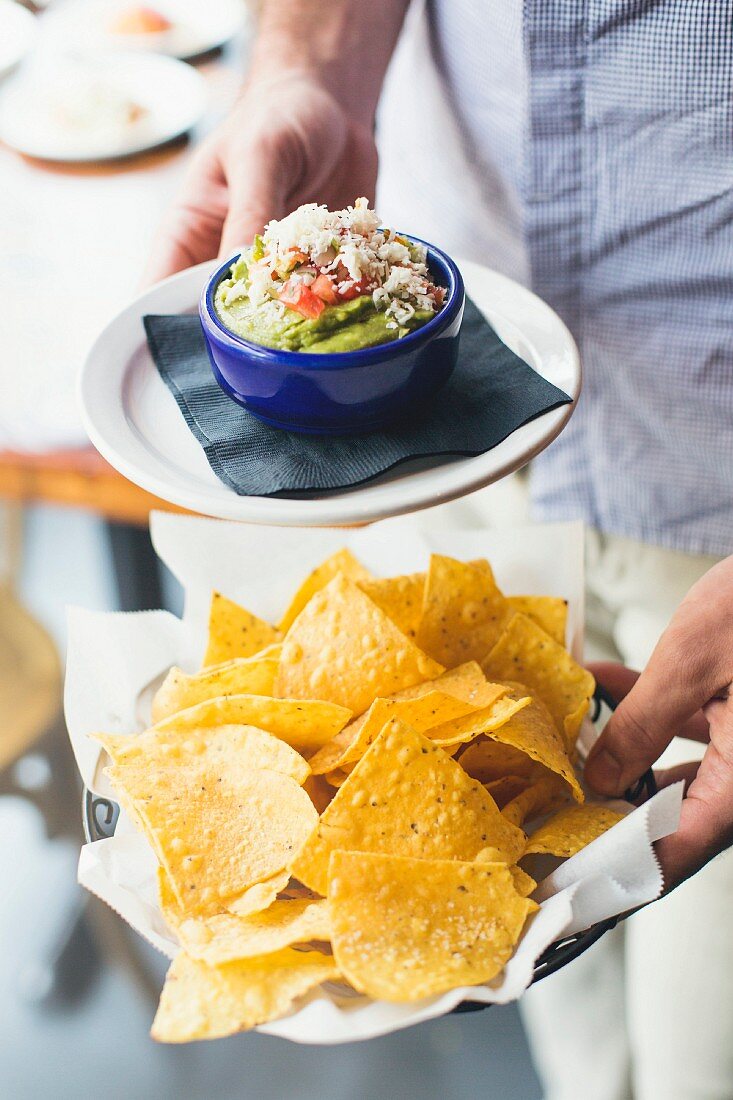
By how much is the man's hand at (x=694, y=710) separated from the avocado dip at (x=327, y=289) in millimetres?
430

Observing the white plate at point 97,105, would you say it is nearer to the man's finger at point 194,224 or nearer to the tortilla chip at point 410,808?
the man's finger at point 194,224

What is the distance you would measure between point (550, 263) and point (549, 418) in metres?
0.53

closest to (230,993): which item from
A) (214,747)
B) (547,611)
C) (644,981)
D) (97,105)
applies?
(214,747)

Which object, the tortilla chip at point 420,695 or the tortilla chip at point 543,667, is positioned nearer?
the tortilla chip at point 420,695

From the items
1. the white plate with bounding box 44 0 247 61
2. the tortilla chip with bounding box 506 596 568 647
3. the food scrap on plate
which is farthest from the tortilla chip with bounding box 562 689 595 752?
the white plate with bounding box 44 0 247 61

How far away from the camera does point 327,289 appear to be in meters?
1.02

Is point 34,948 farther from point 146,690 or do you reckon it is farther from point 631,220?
point 631,220

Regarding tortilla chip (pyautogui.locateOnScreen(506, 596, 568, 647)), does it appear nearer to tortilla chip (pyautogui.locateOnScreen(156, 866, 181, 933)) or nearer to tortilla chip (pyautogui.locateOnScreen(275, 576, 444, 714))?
tortilla chip (pyautogui.locateOnScreen(275, 576, 444, 714))

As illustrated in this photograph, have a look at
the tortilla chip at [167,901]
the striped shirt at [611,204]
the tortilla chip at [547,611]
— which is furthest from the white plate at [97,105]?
the tortilla chip at [167,901]

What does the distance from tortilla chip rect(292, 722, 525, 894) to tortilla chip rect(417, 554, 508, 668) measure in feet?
0.82

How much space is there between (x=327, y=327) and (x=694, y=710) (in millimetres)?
579

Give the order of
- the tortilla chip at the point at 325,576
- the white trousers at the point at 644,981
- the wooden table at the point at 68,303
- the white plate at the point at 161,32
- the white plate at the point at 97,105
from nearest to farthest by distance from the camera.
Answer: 1. the tortilla chip at the point at 325,576
2. the white trousers at the point at 644,981
3. the wooden table at the point at 68,303
4. the white plate at the point at 97,105
5. the white plate at the point at 161,32

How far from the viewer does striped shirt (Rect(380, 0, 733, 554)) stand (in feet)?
4.27

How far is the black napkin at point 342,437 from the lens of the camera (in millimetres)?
1005
